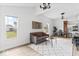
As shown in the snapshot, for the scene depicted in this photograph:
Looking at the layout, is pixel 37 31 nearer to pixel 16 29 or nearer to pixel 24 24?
pixel 24 24

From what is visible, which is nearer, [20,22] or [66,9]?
[66,9]

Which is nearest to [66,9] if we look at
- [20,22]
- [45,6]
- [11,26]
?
A: [45,6]

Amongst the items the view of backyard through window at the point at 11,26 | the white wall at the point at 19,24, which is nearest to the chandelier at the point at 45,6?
the white wall at the point at 19,24

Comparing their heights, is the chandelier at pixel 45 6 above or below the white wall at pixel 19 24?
above

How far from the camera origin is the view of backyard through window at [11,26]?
1767 mm

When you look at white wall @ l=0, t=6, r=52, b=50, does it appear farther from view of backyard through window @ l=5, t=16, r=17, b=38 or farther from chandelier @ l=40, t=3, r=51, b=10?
chandelier @ l=40, t=3, r=51, b=10

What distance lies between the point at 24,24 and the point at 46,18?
1.46 feet

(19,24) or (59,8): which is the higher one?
(59,8)

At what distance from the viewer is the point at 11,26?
70.7 inches

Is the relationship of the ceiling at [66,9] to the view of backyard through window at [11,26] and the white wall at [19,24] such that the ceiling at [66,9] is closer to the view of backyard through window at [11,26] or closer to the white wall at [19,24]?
the white wall at [19,24]

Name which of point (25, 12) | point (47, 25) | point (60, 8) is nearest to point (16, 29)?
point (25, 12)

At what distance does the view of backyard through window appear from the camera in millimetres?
1767

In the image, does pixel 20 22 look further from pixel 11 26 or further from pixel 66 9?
pixel 66 9

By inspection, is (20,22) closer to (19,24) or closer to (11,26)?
(19,24)
